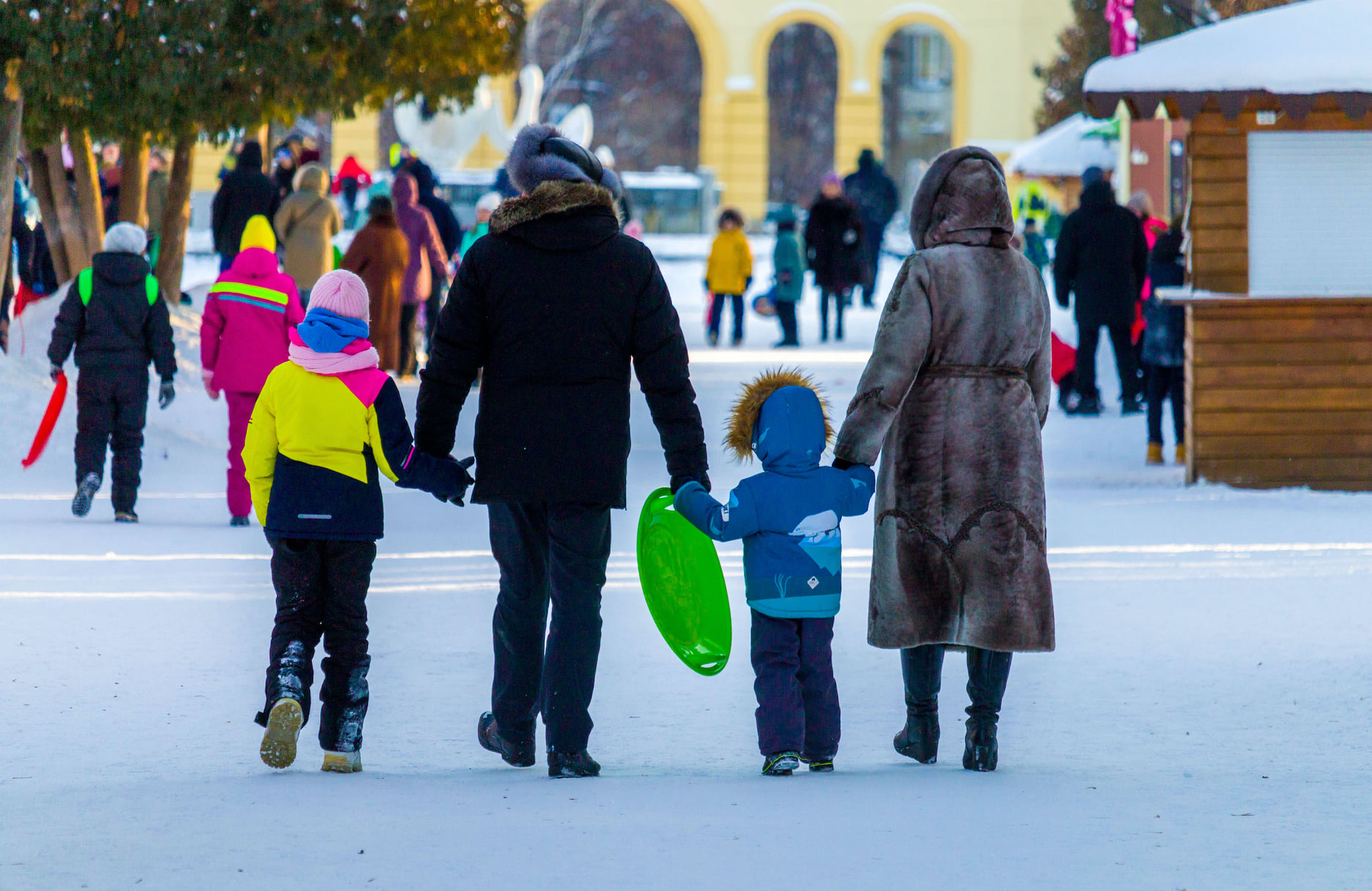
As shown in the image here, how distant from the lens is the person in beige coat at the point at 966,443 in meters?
4.84

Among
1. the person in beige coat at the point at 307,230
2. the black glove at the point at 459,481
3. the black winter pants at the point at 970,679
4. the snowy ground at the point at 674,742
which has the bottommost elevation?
the snowy ground at the point at 674,742

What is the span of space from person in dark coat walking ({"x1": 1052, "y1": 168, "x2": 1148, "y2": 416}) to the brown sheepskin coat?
29.5 feet

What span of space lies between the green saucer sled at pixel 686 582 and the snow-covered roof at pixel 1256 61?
6.11 metres

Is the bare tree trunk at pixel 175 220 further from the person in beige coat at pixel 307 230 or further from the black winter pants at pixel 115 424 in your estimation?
the black winter pants at pixel 115 424

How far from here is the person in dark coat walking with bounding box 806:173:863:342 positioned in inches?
774

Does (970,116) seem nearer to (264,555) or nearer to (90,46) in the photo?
(90,46)

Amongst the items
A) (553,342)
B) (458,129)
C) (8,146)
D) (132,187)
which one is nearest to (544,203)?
(553,342)

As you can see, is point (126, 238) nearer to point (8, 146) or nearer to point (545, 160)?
point (8, 146)

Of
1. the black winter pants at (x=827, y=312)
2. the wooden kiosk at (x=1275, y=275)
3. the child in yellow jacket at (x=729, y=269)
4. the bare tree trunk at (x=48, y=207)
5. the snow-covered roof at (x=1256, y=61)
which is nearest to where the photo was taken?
the snow-covered roof at (x=1256, y=61)

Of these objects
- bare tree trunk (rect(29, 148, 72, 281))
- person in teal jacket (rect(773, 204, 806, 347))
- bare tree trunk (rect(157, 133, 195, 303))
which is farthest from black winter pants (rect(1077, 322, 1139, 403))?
bare tree trunk (rect(29, 148, 72, 281))

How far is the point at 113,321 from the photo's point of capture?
9328 millimetres

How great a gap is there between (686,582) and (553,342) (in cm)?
86

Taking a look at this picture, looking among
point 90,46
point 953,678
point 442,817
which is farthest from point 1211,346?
point 442,817

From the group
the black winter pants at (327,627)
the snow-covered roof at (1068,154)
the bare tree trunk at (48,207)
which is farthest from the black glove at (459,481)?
the snow-covered roof at (1068,154)
